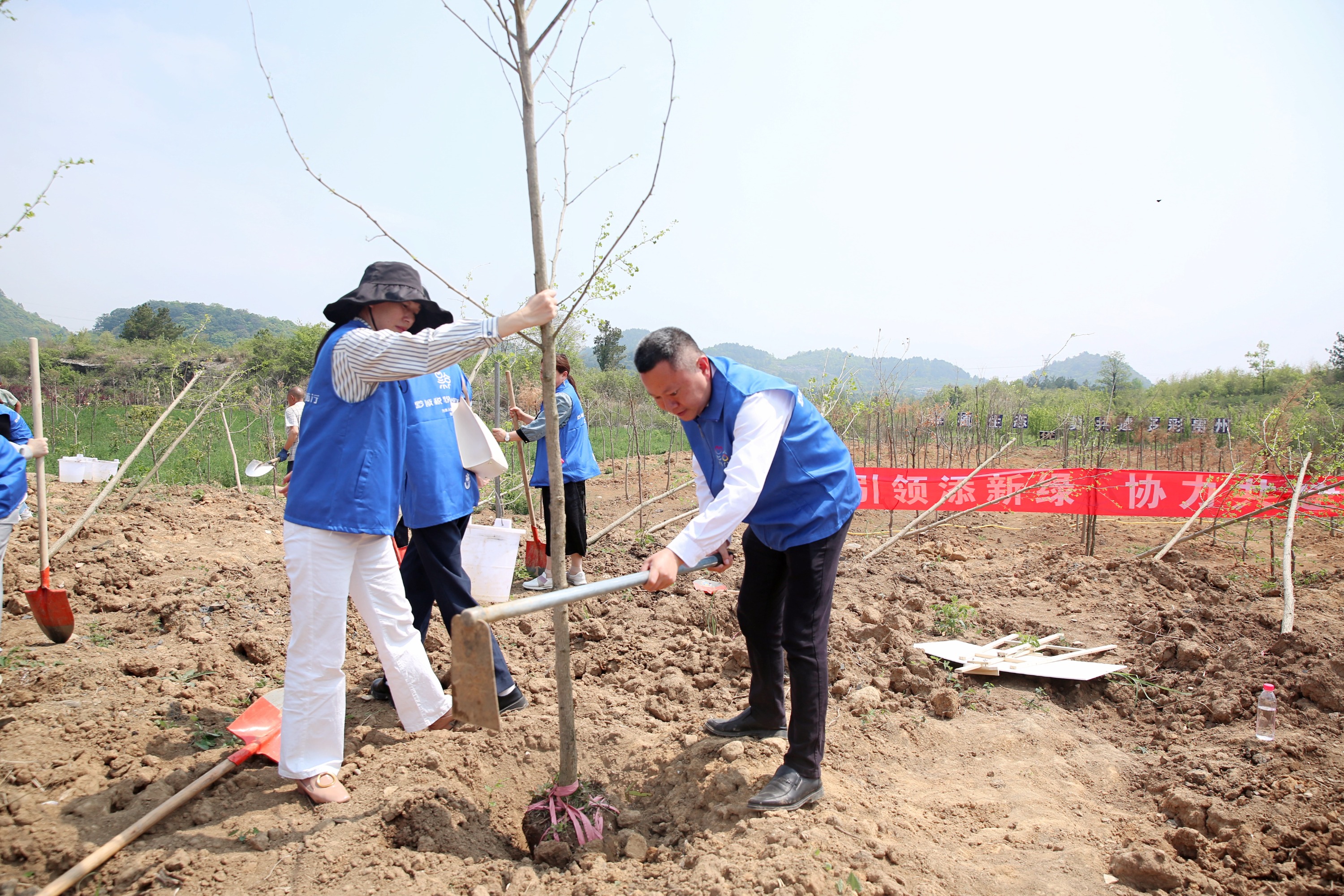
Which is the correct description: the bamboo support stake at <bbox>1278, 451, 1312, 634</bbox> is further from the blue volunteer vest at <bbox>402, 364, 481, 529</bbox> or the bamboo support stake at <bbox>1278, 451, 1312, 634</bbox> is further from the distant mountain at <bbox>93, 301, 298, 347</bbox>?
the distant mountain at <bbox>93, 301, 298, 347</bbox>

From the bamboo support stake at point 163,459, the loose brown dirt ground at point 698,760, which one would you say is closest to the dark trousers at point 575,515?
the loose brown dirt ground at point 698,760

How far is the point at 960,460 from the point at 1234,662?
906 cm

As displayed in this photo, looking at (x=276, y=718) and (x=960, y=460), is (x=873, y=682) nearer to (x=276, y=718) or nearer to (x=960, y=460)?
(x=276, y=718)

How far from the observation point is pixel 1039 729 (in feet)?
9.82

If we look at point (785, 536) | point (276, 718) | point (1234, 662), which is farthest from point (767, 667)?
point (1234, 662)

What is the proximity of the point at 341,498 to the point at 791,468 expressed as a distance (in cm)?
144

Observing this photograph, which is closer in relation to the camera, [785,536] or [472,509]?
[785,536]

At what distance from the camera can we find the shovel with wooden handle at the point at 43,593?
3396 millimetres

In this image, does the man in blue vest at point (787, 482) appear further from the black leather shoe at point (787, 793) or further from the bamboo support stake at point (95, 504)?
the bamboo support stake at point (95, 504)

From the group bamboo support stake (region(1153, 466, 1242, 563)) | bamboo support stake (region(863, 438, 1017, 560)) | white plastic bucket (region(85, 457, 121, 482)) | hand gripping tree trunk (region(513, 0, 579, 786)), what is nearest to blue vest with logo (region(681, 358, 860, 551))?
hand gripping tree trunk (region(513, 0, 579, 786))

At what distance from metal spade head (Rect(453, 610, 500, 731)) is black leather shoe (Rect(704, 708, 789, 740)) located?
117 cm

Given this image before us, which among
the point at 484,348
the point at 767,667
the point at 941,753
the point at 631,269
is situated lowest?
the point at 941,753

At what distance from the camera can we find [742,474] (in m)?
2.03


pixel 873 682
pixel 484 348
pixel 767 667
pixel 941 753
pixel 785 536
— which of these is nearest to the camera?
pixel 484 348
